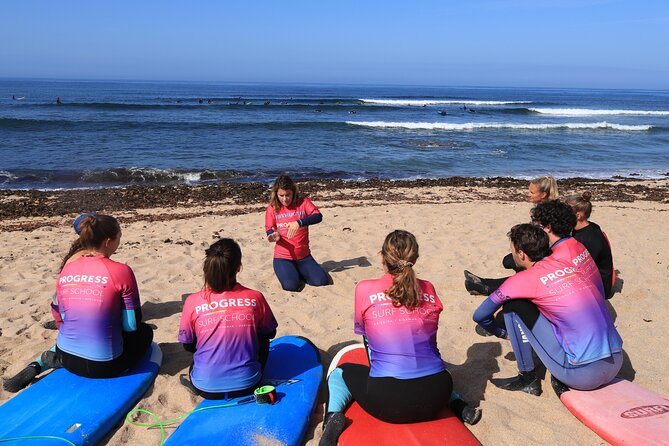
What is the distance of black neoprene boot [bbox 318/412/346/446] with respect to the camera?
323cm

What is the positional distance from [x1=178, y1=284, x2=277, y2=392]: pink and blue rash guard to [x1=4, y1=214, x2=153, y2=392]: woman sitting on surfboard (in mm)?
626

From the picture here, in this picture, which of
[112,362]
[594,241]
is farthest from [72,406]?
[594,241]

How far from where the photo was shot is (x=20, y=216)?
406 inches

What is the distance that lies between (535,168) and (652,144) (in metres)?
11.9

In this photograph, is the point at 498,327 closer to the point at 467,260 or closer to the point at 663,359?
the point at 663,359

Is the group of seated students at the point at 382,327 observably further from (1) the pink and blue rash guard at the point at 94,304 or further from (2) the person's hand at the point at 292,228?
(2) the person's hand at the point at 292,228

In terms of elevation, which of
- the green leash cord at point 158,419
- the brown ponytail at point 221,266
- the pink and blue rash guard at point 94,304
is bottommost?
the green leash cord at point 158,419

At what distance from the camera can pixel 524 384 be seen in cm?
398

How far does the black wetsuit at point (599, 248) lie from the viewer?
199 inches

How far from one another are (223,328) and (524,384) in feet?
8.22

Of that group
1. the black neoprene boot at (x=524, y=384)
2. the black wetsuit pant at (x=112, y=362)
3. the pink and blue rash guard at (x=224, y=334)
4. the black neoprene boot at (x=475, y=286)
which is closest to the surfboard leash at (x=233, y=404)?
the pink and blue rash guard at (x=224, y=334)

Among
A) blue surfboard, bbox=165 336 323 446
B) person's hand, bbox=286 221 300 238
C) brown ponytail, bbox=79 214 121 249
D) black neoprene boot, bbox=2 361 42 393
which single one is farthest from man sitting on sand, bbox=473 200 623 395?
black neoprene boot, bbox=2 361 42 393

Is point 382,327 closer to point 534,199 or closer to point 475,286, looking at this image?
point 475,286

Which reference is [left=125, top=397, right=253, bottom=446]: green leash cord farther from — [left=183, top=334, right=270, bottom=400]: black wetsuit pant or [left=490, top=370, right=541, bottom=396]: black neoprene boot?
[left=490, top=370, right=541, bottom=396]: black neoprene boot
